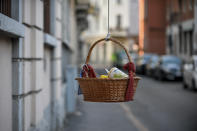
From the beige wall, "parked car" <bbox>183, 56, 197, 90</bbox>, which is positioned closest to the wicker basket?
the beige wall

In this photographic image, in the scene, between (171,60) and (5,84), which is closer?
(5,84)

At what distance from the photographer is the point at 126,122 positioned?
11.9 m

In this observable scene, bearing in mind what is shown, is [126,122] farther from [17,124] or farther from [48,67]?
[17,124]

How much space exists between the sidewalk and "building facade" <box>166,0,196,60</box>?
19.5m

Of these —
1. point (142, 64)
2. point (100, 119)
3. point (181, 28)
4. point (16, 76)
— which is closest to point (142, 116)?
point (100, 119)

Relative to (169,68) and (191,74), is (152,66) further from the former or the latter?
(191,74)

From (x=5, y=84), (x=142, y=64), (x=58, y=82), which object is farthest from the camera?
(x=142, y=64)

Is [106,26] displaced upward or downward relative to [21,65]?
upward

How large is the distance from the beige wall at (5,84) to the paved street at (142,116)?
5.59m

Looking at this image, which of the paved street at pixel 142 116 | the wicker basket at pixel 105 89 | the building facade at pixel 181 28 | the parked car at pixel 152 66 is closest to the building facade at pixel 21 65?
the wicker basket at pixel 105 89

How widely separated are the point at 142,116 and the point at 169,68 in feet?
48.4

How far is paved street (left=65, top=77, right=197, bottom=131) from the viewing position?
35.9 ft

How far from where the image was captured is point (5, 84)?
4.93 meters

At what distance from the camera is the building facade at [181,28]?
3559cm
